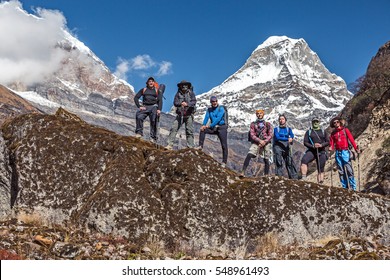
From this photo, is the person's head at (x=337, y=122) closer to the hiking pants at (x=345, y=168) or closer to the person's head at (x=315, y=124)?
the person's head at (x=315, y=124)

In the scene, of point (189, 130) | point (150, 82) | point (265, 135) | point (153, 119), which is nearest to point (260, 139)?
point (265, 135)

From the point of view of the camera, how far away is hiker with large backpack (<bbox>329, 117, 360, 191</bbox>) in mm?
14336

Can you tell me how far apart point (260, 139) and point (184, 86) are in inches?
119

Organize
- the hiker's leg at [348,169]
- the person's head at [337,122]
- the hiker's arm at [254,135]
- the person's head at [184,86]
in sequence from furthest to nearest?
the person's head at [184,86] < the hiker's arm at [254,135] < the person's head at [337,122] < the hiker's leg at [348,169]

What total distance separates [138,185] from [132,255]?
206cm

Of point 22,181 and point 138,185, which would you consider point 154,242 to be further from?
point 22,181

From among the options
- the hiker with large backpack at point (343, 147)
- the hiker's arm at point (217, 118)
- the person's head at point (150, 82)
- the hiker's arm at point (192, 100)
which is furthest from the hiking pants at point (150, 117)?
the hiker with large backpack at point (343, 147)

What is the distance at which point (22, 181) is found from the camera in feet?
35.5

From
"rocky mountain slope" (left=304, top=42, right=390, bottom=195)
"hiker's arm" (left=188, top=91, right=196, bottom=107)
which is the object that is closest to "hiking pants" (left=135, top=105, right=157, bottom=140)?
"hiker's arm" (left=188, top=91, right=196, bottom=107)

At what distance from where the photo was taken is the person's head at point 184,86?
49.6 feet

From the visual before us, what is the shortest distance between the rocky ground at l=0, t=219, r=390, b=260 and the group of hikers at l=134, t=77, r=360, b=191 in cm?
502

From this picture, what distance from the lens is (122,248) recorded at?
8977mm

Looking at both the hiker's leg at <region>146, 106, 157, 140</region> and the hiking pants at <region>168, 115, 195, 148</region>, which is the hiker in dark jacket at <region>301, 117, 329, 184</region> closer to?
the hiking pants at <region>168, 115, 195, 148</region>

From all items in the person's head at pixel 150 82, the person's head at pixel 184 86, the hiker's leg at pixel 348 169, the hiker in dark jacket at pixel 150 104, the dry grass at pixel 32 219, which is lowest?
the dry grass at pixel 32 219
